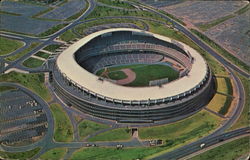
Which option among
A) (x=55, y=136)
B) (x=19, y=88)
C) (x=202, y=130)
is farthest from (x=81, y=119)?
(x=202, y=130)

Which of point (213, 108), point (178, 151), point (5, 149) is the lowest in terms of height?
point (5, 149)

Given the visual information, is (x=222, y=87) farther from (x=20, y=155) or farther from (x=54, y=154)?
(x=20, y=155)

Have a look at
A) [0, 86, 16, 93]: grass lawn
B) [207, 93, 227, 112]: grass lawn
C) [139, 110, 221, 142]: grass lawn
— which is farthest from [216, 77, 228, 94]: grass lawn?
[0, 86, 16, 93]: grass lawn

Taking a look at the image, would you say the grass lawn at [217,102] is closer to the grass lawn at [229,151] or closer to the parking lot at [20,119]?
the grass lawn at [229,151]

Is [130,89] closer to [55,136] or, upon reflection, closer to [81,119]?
[81,119]

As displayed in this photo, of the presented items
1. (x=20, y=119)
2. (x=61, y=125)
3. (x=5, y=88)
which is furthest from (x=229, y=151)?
(x=5, y=88)

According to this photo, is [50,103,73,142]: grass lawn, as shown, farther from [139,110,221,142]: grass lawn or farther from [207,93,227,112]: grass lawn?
[207,93,227,112]: grass lawn
